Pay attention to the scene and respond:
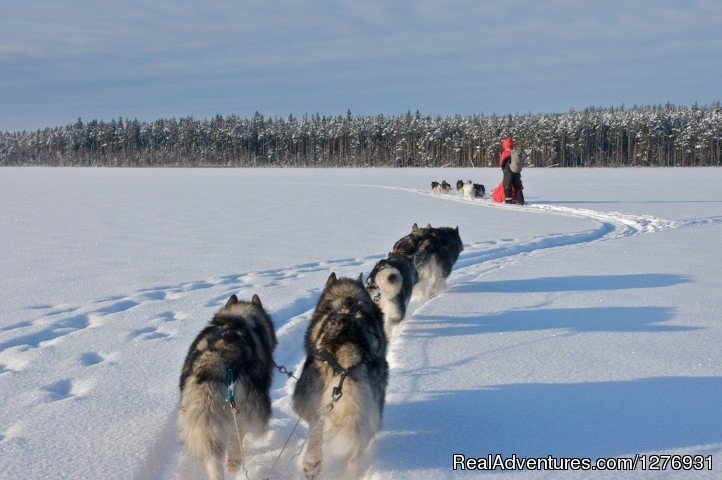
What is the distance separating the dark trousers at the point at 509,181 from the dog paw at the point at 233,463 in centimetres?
1943

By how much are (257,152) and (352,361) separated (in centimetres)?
11101

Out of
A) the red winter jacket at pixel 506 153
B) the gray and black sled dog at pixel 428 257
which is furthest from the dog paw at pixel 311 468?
the red winter jacket at pixel 506 153

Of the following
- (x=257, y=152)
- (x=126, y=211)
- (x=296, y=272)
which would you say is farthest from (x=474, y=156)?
(x=296, y=272)

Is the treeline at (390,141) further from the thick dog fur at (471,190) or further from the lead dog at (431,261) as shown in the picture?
the lead dog at (431,261)

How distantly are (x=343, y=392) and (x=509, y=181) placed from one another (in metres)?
19.8

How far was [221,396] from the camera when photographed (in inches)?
119

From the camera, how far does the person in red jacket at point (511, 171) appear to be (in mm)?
Answer: 21062

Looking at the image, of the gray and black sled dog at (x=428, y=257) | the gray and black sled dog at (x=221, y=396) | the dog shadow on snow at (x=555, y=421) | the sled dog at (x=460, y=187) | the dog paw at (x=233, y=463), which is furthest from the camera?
the sled dog at (x=460, y=187)

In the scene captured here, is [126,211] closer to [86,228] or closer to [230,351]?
[86,228]

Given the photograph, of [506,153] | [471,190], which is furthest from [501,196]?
[471,190]

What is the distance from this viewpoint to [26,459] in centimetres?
336

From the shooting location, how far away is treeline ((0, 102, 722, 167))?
3428 inches

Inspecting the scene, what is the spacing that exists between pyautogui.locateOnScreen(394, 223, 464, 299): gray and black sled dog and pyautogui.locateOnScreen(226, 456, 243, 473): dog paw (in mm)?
4296

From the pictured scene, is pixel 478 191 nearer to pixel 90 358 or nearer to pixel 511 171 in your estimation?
pixel 511 171
